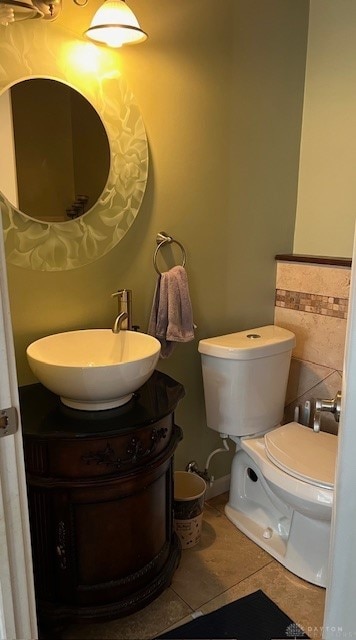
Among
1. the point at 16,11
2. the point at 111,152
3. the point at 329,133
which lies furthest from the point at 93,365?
the point at 329,133

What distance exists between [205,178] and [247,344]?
28.2 inches

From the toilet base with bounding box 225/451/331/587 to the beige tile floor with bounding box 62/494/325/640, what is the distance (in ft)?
0.12

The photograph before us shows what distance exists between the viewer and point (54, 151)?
1.59 metres

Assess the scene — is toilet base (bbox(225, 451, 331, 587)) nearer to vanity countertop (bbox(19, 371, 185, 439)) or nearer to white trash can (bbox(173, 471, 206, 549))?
white trash can (bbox(173, 471, 206, 549))

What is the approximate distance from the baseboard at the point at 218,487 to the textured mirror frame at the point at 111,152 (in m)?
1.31

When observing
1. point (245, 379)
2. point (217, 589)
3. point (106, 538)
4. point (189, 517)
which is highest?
point (245, 379)

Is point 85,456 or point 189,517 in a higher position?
point 85,456

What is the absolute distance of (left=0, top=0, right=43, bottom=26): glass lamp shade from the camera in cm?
130

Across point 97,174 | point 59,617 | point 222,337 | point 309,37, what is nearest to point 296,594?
point 59,617

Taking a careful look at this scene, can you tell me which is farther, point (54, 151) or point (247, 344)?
point (247, 344)

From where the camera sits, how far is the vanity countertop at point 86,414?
1340 mm

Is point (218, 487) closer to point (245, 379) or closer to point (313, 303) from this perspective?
point (245, 379)

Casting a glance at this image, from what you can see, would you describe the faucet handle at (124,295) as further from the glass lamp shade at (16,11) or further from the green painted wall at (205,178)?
the glass lamp shade at (16,11)

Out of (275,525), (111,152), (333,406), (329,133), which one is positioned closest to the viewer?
(333,406)
